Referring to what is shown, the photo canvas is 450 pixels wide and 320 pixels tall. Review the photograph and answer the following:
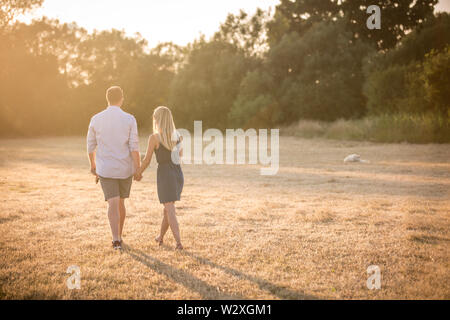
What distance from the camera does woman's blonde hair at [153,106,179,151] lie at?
4.52 m

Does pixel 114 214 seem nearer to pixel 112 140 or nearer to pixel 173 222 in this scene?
pixel 173 222

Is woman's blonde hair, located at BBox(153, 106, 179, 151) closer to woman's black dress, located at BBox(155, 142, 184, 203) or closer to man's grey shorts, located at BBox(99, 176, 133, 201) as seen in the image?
woman's black dress, located at BBox(155, 142, 184, 203)

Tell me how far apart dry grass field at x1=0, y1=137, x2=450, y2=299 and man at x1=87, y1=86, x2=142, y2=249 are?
705mm

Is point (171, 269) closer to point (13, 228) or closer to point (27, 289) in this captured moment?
point (27, 289)

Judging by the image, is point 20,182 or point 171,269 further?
point 20,182

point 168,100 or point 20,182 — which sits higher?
point 168,100

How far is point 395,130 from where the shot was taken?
72.5 ft

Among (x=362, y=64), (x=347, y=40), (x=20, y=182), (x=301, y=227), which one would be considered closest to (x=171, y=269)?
(x=301, y=227)

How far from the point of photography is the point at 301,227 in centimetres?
560

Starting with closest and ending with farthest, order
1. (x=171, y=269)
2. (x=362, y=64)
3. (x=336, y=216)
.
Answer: (x=171, y=269)
(x=336, y=216)
(x=362, y=64)

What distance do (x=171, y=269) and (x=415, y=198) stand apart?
19.6ft

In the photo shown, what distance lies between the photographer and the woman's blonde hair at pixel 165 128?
4516 mm

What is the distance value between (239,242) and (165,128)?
1.88 metres

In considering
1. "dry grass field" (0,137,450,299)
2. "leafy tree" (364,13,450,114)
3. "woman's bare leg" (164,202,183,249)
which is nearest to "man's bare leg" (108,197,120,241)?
"dry grass field" (0,137,450,299)
